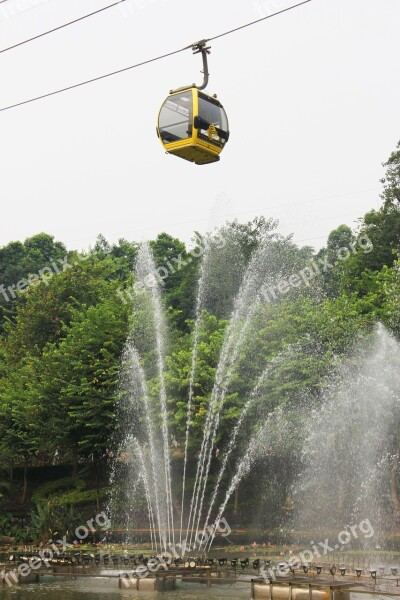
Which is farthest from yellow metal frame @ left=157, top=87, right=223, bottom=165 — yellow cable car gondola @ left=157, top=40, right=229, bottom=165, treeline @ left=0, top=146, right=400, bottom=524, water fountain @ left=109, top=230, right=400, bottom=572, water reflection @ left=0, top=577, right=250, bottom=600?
treeline @ left=0, top=146, right=400, bottom=524

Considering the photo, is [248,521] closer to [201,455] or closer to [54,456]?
[201,455]

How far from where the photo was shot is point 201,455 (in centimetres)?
3988

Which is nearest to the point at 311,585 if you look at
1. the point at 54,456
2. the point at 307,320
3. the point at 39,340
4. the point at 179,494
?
the point at 307,320

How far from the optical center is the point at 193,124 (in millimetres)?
16359

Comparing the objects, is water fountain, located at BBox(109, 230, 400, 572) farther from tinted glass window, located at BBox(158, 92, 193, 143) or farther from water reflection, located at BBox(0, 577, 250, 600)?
tinted glass window, located at BBox(158, 92, 193, 143)

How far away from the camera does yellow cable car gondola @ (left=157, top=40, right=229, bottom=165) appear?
54.1ft

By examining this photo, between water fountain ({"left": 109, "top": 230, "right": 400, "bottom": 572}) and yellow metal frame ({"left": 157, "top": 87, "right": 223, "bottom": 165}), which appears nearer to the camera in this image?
yellow metal frame ({"left": 157, "top": 87, "right": 223, "bottom": 165})

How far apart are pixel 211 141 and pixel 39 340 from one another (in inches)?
1604

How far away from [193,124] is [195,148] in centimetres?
52

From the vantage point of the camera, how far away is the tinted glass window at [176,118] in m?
16.5

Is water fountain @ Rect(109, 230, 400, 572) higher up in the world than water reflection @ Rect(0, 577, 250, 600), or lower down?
higher up

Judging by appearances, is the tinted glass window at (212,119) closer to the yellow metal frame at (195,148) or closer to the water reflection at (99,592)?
the yellow metal frame at (195,148)

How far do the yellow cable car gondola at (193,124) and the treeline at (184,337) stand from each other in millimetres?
21128

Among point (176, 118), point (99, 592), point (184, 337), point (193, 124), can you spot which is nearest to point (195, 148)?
point (193, 124)
